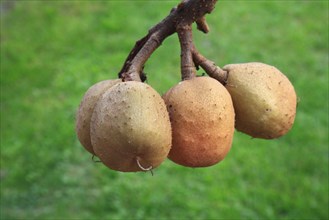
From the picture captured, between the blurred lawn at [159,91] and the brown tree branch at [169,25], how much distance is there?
2.98 m

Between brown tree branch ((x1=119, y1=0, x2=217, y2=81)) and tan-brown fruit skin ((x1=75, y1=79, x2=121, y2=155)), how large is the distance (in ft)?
0.19

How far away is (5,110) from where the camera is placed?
5574mm

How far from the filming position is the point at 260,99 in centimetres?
144

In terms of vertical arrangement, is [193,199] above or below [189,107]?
above

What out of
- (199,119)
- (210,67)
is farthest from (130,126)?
(210,67)

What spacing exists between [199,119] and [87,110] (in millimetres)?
263

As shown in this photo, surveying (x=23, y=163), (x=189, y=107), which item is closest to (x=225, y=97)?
(x=189, y=107)

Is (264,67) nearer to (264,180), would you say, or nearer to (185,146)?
(185,146)

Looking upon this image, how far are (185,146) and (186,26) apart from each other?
0.88ft

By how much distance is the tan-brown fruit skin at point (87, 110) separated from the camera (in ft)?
4.57

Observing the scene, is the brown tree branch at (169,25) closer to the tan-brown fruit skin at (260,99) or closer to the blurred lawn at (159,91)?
the tan-brown fruit skin at (260,99)

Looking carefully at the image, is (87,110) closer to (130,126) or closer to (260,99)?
(130,126)

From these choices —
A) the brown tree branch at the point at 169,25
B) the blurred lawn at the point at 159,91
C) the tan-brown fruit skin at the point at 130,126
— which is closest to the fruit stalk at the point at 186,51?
the brown tree branch at the point at 169,25

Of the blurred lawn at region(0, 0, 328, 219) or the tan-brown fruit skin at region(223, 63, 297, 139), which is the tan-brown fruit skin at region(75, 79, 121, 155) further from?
the blurred lawn at region(0, 0, 328, 219)
